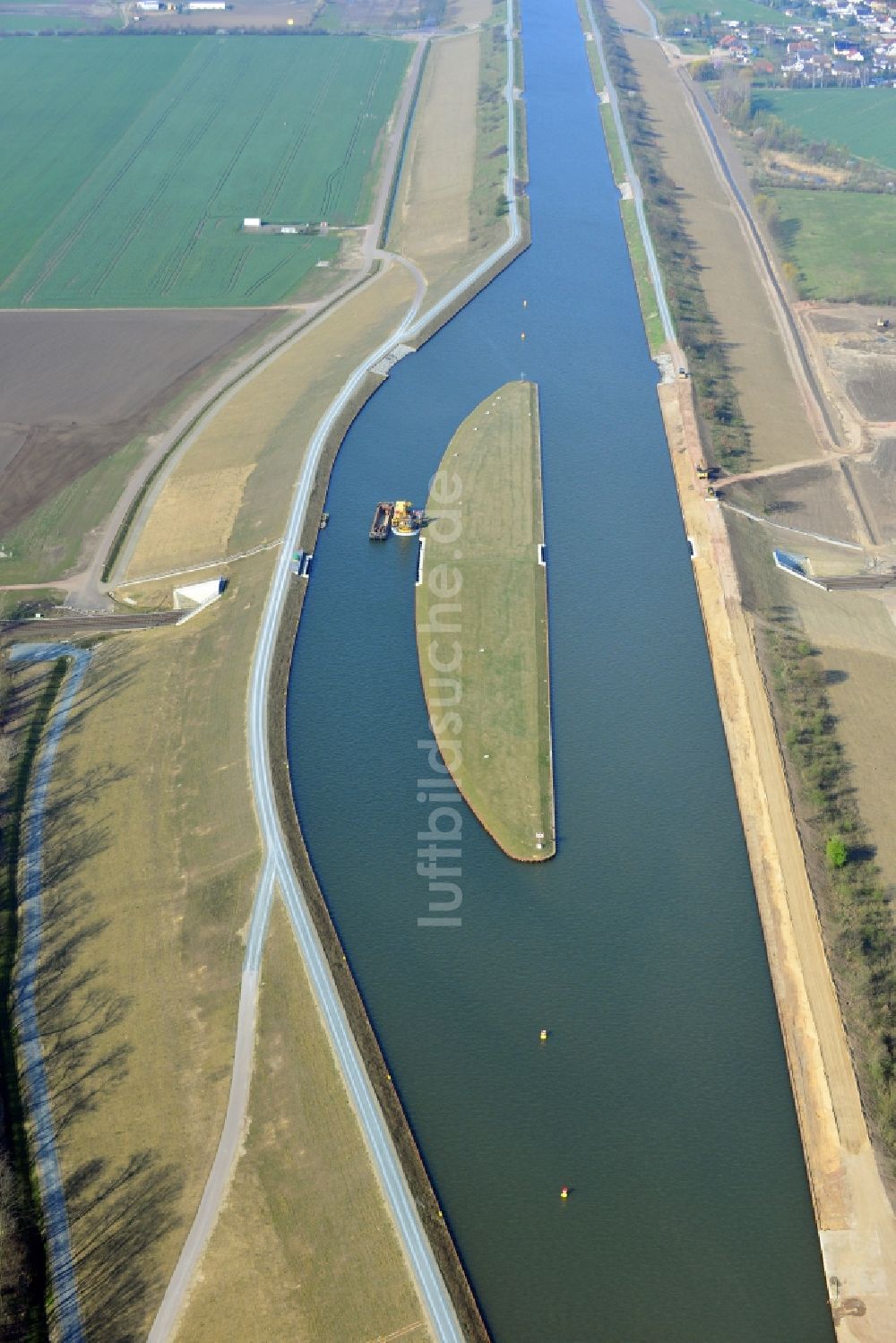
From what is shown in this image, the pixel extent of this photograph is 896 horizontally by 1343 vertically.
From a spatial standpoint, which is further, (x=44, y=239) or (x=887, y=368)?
(x=44, y=239)

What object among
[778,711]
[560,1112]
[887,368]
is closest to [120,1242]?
[560,1112]

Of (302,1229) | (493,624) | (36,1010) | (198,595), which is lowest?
A: (302,1229)

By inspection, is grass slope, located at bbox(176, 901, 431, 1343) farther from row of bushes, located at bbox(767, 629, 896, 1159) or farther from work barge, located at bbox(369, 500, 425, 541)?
Answer: work barge, located at bbox(369, 500, 425, 541)

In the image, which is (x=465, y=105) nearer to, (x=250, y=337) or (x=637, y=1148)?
(x=250, y=337)

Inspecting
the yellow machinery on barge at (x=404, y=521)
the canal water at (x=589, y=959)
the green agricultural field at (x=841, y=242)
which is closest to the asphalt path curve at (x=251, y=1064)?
the canal water at (x=589, y=959)

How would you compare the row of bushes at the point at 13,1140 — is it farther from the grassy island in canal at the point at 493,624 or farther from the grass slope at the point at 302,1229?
the grassy island in canal at the point at 493,624

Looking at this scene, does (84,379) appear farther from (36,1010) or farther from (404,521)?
(36,1010)

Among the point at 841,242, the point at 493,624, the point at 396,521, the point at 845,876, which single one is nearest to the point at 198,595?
the point at 396,521
